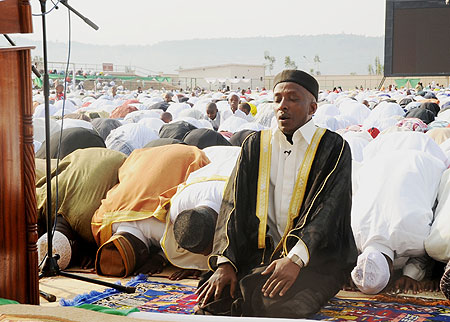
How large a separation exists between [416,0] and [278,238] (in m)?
10.5

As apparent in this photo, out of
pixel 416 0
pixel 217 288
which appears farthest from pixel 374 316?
pixel 416 0

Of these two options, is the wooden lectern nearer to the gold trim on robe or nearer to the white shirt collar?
the gold trim on robe

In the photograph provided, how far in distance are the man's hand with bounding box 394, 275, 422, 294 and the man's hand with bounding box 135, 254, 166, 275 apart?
4.81 feet

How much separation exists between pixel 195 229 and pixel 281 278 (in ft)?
3.06

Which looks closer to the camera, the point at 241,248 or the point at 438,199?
the point at 241,248

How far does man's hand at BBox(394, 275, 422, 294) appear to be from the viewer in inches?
134

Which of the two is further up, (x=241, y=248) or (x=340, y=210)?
(x=340, y=210)

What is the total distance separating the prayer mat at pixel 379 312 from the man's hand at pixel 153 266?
1193 mm

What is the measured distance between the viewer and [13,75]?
218 cm

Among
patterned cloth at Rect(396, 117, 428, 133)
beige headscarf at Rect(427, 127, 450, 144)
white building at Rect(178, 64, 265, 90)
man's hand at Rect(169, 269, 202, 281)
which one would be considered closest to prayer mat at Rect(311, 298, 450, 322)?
man's hand at Rect(169, 269, 202, 281)

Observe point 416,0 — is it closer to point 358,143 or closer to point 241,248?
point 358,143

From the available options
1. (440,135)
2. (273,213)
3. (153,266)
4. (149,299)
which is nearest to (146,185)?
(153,266)

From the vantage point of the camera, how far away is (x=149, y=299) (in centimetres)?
333

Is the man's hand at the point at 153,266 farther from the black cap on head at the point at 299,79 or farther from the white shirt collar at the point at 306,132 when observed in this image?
the black cap on head at the point at 299,79
